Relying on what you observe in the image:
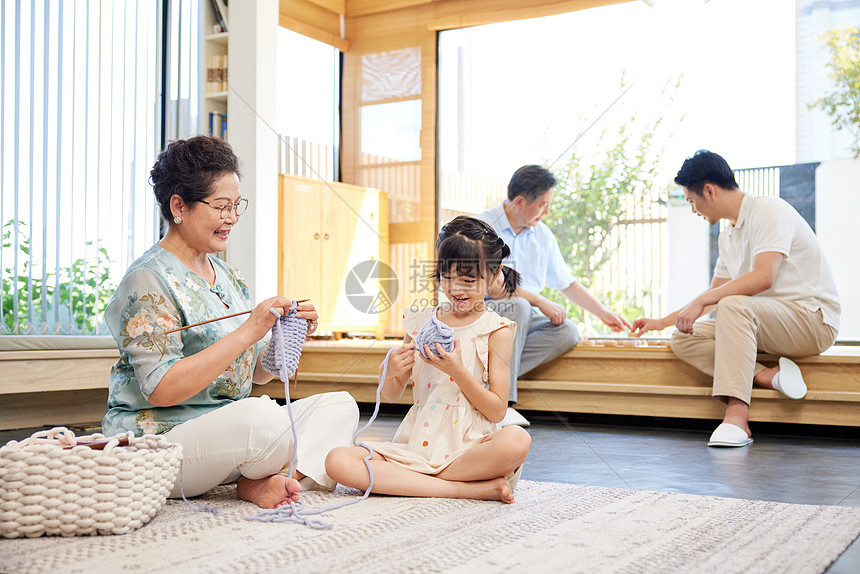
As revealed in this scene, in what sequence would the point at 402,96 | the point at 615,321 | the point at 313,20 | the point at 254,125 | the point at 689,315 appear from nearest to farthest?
the point at 689,315 < the point at 615,321 < the point at 254,125 < the point at 313,20 < the point at 402,96

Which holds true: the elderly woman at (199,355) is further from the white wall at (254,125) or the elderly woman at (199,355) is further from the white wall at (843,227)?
the white wall at (843,227)

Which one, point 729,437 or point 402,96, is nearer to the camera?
point 729,437

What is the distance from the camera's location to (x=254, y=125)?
413 cm

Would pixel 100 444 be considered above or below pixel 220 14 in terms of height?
below

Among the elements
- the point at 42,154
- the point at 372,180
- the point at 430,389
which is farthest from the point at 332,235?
the point at 430,389

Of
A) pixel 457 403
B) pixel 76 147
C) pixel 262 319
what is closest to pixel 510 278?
pixel 457 403

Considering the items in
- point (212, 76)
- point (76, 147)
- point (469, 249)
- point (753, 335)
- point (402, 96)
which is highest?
point (402, 96)

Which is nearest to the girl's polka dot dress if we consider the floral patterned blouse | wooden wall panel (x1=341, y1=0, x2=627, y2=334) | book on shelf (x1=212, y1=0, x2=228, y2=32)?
the floral patterned blouse

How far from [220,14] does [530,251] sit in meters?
2.15

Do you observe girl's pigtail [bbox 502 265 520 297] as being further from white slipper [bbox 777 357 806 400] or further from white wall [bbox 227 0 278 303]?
white wall [bbox 227 0 278 303]

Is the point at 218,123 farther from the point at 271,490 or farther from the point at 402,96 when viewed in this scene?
the point at 271,490

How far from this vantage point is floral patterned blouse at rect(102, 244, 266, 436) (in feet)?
4.92

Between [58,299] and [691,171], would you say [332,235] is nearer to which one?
[58,299]

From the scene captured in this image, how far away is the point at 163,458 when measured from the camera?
139 cm
